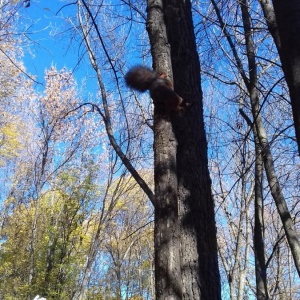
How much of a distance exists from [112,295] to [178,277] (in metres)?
15.1

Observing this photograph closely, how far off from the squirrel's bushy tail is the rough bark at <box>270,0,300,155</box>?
81cm

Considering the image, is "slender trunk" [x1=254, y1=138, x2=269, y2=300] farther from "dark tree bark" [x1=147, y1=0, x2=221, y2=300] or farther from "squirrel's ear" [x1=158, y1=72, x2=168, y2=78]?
"squirrel's ear" [x1=158, y1=72, x2=168, y2=78]

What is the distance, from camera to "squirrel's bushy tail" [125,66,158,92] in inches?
86.0

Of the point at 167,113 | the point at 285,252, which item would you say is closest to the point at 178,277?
the point at 167,113

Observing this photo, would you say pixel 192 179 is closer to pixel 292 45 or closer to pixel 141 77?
pixel 141 77

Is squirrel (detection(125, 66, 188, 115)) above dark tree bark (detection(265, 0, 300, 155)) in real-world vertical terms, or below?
above

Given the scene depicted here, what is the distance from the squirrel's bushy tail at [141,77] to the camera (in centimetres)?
218

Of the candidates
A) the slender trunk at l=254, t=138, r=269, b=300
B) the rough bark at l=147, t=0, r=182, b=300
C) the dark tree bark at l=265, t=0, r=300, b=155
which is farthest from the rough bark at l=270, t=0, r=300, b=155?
the slender trunk at l=254, t=138, r=269, b=300

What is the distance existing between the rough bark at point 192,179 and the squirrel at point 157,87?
0.33ft

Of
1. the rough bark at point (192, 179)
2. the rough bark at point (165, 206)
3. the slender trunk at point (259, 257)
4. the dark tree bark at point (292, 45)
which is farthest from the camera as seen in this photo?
the slender trunk at point (259, 257)

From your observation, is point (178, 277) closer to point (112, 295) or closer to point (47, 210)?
point (47, 210)

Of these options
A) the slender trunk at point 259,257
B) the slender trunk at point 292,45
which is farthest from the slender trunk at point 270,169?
the slender trunk at point 292,45

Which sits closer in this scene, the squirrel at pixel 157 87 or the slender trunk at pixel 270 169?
the squirrel at pixel 157 87

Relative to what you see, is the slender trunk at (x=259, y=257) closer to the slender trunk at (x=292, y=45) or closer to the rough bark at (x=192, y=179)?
the rough bark at (x=192, y=179)
